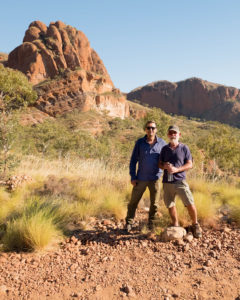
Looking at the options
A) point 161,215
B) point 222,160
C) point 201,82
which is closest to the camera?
point 161,215

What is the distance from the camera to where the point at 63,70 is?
2980 inches

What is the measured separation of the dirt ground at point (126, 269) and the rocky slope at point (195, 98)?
13228cm

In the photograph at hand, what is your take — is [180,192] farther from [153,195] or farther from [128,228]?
[128,228]

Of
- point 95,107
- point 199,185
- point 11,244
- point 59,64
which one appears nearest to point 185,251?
point 11,244

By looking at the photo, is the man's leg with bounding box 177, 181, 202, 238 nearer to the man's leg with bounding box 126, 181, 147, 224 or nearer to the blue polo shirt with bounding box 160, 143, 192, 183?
the blue polo shirt with bounding box 160, 143, 192, 183

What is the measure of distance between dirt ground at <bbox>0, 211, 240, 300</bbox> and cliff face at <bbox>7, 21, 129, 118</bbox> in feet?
204

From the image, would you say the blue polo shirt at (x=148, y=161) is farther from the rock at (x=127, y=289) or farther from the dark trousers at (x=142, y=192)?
the rock at (x=127, y=289)

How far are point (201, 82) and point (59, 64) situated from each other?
113m

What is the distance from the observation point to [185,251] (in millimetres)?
2670

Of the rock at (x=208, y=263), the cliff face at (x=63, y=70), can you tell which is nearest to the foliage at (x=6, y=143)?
the rock at (x=208, y=263)

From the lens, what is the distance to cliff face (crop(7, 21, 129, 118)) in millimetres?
64000

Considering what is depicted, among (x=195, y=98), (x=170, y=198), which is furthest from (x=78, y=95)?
(x=195, y=98)

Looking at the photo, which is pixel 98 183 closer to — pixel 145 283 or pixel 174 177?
pixel 174 177

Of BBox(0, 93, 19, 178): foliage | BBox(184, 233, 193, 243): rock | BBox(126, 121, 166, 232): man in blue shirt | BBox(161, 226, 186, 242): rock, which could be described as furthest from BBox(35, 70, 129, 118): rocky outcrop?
BBox(184, 233, 193, 243): rock
